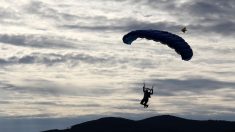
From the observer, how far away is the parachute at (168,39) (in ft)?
190

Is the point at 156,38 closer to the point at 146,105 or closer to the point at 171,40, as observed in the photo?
the point at 171,40

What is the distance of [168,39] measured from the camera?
58.6 meters

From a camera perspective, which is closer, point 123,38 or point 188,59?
point 188,59

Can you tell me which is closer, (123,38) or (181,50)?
(181,50)

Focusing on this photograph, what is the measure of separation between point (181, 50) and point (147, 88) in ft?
22.5

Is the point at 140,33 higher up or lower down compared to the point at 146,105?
higher up

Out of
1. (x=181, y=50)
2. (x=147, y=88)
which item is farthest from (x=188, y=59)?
(x=147, y=88)

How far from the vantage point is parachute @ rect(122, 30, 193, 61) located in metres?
58.0

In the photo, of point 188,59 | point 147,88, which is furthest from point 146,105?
point 188,59

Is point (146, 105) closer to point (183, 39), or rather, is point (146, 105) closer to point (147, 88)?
point (147, 88)

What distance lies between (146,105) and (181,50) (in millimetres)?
8632

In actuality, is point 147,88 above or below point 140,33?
below

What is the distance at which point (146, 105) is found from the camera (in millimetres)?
61250

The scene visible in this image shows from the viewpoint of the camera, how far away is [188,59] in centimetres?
5784
